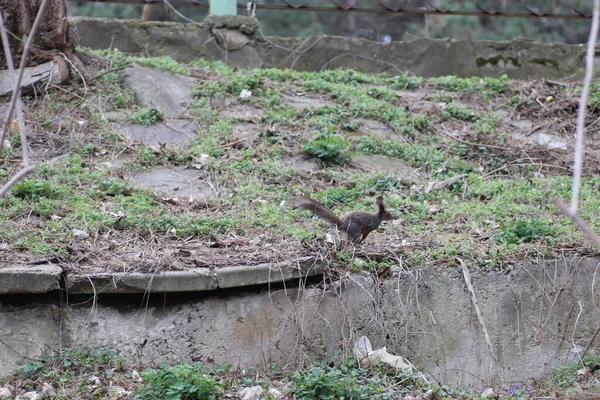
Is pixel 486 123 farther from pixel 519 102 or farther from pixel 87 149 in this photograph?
pixel 87 149

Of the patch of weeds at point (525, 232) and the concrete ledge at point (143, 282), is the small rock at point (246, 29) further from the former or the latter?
the concrete ledge at point (143, 282)

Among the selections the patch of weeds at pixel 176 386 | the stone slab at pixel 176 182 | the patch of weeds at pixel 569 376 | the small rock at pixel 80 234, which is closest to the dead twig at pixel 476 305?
the patch of weeds at pixel 569 376

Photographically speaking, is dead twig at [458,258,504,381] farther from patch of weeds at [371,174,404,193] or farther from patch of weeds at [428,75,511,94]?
patch of weeds at [428,75,511,94]

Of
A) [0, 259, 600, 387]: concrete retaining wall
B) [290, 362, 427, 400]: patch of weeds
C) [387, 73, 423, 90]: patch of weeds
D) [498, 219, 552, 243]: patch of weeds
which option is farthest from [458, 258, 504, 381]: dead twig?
[387, 73, 423, 90]: patch of weeds

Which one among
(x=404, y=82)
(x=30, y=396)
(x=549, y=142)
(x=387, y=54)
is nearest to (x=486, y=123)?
(x=549, y=142)

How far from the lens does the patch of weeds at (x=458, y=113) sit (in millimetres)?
8844

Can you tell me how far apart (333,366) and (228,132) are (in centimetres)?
333

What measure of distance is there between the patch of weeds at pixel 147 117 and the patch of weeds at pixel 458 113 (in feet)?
10.7

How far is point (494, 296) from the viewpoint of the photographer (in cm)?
568

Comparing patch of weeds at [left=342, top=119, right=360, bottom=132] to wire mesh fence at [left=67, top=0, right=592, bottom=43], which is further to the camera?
wire mesh fence at [left=67, top=0, right=592, bottom=43]

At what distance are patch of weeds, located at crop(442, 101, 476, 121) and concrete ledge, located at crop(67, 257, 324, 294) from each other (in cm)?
405

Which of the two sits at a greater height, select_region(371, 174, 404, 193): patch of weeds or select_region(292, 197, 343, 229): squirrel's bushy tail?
select_region(292, 197, 343, 229): squirrel's bushy tail

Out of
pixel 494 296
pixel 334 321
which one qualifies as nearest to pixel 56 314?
pixel 334 321

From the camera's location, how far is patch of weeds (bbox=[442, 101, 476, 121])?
8.84 m
